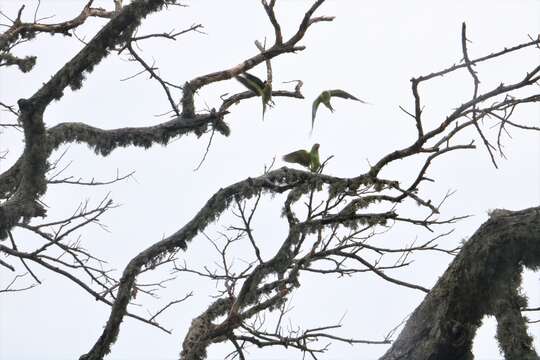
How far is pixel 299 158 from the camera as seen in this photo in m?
4.36

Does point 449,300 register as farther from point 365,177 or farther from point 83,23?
point 83,23

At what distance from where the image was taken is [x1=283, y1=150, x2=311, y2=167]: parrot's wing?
14.2ft

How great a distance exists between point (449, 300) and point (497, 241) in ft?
1.25

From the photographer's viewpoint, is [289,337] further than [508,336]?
Yes

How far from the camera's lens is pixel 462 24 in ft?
10.1

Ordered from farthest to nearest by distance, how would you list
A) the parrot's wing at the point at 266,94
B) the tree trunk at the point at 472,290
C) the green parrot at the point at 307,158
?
the parrot's wing at the point at 266,94 < the green parrot at the point at 307,158 < the tree trunk at the point at 472,290

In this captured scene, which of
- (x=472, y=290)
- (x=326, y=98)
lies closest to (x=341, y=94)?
(x=326, y=98)

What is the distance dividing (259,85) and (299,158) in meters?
0.82

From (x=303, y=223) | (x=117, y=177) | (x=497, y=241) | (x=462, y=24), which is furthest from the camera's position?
(x=117, y=177)

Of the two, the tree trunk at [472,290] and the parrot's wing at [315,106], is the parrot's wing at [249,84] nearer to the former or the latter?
the parrot's wing at [315,106]

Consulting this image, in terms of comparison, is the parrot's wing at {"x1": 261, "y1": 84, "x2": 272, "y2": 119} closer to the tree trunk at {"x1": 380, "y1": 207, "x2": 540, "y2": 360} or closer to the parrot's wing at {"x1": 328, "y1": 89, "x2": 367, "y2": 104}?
the parrot's wing at {"x1": 328, "y1": 89, "x2": 367, "y2": 104}

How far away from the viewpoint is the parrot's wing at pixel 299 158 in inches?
170

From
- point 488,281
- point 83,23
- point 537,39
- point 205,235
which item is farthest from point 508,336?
point 83,23

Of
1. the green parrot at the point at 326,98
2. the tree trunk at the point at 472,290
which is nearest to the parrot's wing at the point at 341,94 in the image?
the green parrot at the point at 326,98
